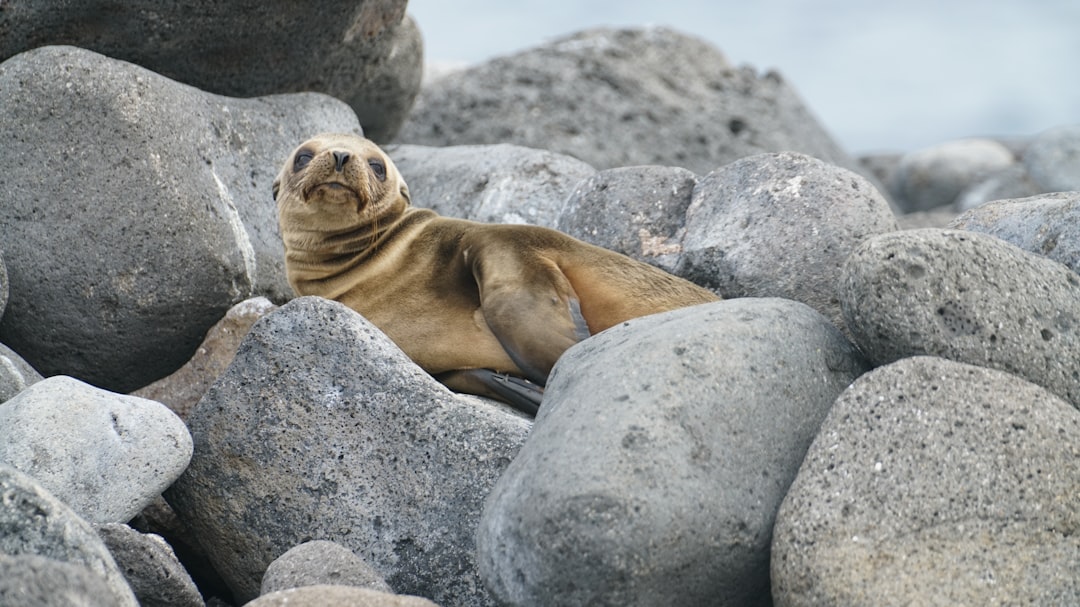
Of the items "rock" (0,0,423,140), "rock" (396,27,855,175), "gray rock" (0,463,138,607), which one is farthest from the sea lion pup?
"rock" (396,27,855,175)

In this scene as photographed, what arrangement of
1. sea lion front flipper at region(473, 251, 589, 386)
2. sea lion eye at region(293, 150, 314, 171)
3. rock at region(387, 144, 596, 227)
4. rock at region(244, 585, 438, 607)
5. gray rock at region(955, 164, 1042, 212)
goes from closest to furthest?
rock at region(244, 585, 438, 607) → sea lion front flipper at region(473, 251, 589, 386) → sea lion eye at region(293, 150, 314, 171) → rock at region(387, 144, 596, 227) → gray rock at region(955, 164, 1042, 212)

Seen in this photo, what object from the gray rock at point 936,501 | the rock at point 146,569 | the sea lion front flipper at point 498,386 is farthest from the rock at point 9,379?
the gray rock at point 936,501

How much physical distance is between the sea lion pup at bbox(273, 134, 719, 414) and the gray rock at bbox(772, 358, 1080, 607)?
6.53 feet

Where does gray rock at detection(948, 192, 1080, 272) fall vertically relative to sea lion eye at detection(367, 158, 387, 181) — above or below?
above

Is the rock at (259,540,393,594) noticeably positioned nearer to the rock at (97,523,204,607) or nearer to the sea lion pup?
the rock at (97,523,204,607)

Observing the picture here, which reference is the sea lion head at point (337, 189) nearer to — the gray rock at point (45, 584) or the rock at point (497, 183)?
the rock at point (497, 183)

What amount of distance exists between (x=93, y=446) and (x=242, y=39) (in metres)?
3.58

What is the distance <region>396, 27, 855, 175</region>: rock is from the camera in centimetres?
1114

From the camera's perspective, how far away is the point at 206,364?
6797 mm

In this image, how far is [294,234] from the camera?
7.25 meters

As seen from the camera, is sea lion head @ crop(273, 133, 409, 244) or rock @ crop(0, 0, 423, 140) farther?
rock @ crop(0, 0, 423, 140)

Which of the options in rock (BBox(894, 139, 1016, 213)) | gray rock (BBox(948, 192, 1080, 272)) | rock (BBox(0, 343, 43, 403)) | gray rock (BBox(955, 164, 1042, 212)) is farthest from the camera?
rock (BBox(894, 139, 1016, 213))

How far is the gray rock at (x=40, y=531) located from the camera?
3807 mm

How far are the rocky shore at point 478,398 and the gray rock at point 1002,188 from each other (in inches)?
409
